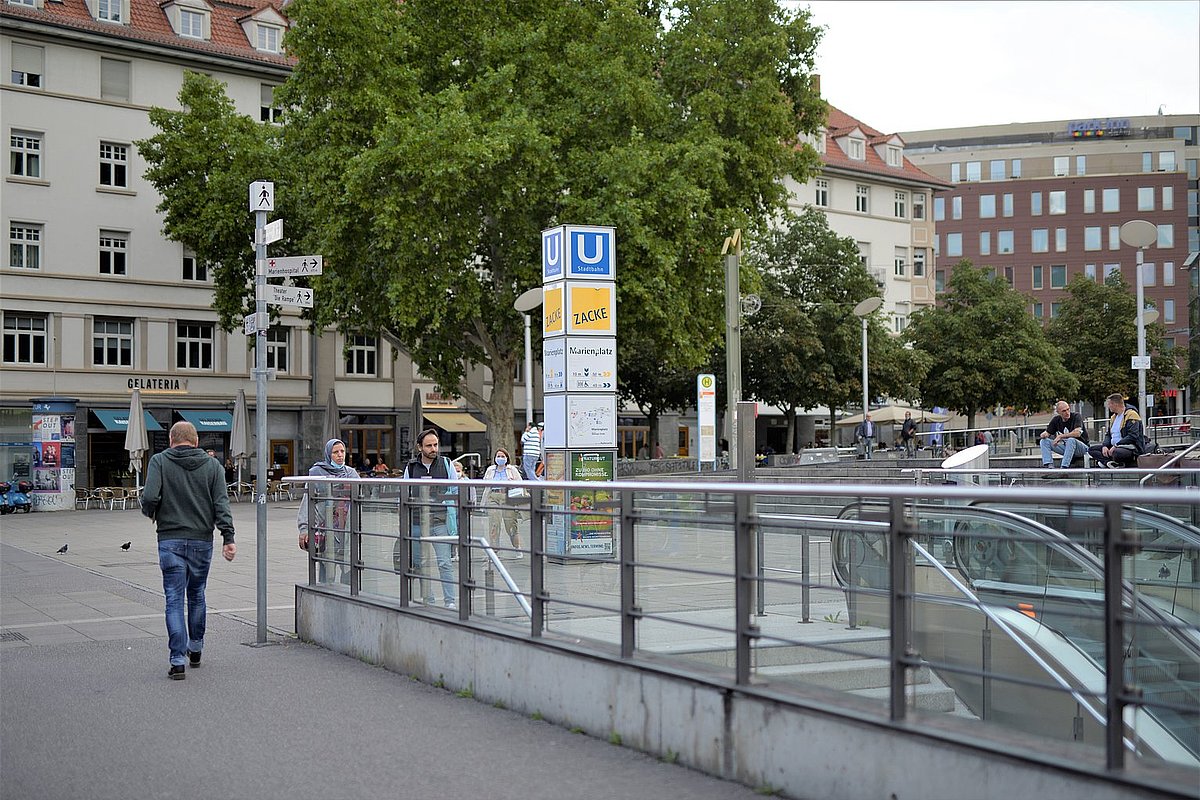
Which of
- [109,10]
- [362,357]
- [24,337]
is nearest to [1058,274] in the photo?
[362,357]

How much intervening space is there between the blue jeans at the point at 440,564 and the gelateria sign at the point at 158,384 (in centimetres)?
4115

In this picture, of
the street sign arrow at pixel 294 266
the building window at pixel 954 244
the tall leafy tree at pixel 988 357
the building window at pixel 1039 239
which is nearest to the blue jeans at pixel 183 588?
the street sign arrow at pixel 294 266

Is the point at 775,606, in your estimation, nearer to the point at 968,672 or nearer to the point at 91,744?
the point at 968,672

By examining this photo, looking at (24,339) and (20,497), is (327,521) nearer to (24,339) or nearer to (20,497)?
(20,497)

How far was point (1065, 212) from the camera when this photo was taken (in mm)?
106562

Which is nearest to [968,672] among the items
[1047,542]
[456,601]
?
[1047,542]

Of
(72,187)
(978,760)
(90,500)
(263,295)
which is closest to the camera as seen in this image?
(978,760)

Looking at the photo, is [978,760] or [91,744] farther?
[91,744]

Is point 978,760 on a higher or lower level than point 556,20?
lower

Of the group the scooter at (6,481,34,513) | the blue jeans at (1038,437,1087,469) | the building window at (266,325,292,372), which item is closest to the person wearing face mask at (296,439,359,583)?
the blue jeans at (1038,437,1087,469)

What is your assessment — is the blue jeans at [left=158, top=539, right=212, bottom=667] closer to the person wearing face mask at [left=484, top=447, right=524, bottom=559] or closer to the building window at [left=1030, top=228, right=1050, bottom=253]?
the person wearing face mask at [left=484, top=447, right=524, bottom=559]

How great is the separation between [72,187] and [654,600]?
45166 millimetres

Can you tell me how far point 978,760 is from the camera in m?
5.15

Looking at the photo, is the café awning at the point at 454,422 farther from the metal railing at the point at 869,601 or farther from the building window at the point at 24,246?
the metal railing at the point at 869,601
